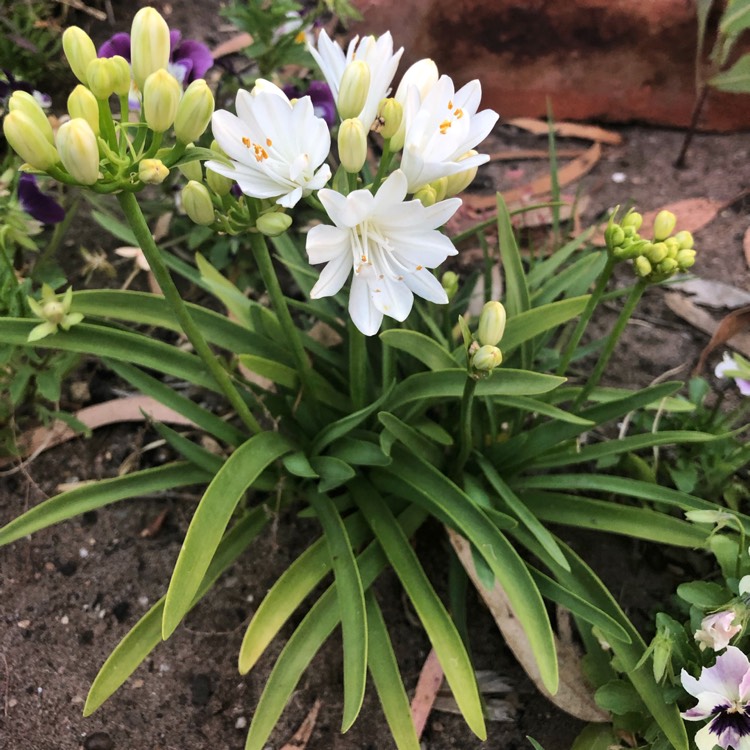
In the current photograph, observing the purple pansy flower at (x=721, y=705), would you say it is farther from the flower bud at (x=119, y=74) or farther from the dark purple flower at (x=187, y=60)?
the dark purple flower at (x=187, y=60)

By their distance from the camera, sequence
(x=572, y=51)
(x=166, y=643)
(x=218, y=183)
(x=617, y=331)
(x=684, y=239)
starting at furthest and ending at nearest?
(x=572, y=51), (x=166, y=643), (x=617, y=331), (x=684, y=239), (x=218, y=183)

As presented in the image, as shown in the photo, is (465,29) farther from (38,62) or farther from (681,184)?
(38,62)

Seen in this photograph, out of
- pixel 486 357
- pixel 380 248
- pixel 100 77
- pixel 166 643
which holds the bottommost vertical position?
pixel 166 643

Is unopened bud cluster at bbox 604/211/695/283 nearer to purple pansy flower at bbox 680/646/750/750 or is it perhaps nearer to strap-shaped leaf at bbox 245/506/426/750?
purple pansy flower at bbox 680/646/750/750

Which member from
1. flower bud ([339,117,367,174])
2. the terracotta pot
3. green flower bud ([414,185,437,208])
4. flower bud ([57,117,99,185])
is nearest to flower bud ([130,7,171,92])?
flower bud ([57,117,99,185])

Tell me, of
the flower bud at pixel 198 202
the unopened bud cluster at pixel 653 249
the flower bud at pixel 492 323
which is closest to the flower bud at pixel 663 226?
the unopened bud cluster at pixel 653 249

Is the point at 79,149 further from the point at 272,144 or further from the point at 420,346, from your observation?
the point at 420,346

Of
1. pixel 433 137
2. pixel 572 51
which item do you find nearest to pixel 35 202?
pixel 433 137
